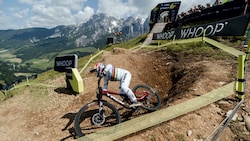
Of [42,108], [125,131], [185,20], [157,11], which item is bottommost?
[42,108]

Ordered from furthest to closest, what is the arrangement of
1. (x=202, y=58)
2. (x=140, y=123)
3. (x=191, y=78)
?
(x=202, y=58) < (x=191, y=78) < (x=140, y=123)

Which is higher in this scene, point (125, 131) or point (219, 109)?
point (219, 109)

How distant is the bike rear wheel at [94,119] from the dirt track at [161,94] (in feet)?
2.28

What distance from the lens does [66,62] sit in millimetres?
13336

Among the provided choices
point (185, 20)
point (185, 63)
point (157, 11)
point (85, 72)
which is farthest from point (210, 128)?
point (157, 11)

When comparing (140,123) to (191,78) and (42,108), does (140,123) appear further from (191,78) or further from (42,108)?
(42,108)

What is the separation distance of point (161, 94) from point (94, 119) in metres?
4.88

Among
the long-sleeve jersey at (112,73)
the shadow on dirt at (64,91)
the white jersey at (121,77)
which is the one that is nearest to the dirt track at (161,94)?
the shadow on dirt at (64,91)

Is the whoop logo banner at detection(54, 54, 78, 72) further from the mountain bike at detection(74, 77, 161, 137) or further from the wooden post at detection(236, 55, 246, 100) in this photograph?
the wooden post at detection(236, 55, 246, 100)

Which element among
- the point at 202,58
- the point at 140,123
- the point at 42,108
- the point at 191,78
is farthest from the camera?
the point at 202,58

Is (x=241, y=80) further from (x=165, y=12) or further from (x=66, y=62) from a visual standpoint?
(x=165, y=12)

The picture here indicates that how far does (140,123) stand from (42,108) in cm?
720

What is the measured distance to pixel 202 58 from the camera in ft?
40.4

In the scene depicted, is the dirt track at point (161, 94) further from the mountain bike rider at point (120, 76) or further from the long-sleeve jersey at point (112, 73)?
the long-sleeve jersey at point (112, 73)
